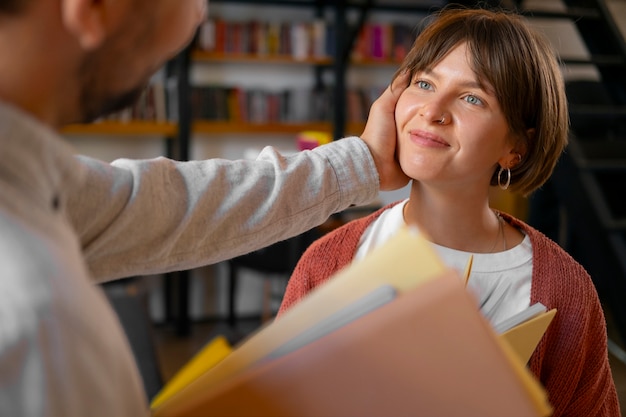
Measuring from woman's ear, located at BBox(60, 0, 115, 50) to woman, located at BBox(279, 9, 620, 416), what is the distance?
692 mm

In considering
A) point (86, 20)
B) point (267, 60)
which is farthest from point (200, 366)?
point (267, 60)

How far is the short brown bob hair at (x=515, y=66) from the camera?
119cm

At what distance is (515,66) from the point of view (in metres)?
1.19

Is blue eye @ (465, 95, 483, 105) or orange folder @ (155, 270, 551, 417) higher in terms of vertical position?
orange folder @ (155, 270, 551, 417)

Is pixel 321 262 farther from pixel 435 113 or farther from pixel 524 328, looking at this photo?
pixel 524 328

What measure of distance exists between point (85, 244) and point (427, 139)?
0.61 metres

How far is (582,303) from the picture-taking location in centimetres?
115

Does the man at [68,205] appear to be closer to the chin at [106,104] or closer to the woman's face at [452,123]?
the chin at [106,104]

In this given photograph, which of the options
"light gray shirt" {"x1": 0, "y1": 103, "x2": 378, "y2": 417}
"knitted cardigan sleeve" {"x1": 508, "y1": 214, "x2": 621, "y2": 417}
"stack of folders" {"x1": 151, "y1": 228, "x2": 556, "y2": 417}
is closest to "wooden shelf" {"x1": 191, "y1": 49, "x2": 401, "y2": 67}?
"knitted cardigan sleeve" {"x1": 508, "y1": 214, "x2": 621, "y2": 417}

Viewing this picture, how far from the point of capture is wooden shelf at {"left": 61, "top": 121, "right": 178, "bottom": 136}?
459 centimetres

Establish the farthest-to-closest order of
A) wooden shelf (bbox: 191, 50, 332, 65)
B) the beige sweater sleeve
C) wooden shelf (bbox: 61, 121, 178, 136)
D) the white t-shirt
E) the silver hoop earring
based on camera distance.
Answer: wooden shelf (bbox: 191, 50, 332, 65)
wooden shelf (bbox: 61, 121, 178, 136)
the silver hoop earring
the white t-shirt
the beige sweater sleeve

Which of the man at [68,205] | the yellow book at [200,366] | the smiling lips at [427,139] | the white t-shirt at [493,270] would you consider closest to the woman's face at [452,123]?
the smiling lips at [427,139]

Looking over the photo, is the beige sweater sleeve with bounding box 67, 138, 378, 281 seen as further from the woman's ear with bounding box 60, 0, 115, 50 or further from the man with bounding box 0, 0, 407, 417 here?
the woman's ear with bounding box 60, 0, 115, 50

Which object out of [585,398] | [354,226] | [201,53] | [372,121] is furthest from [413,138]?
[201,53]
